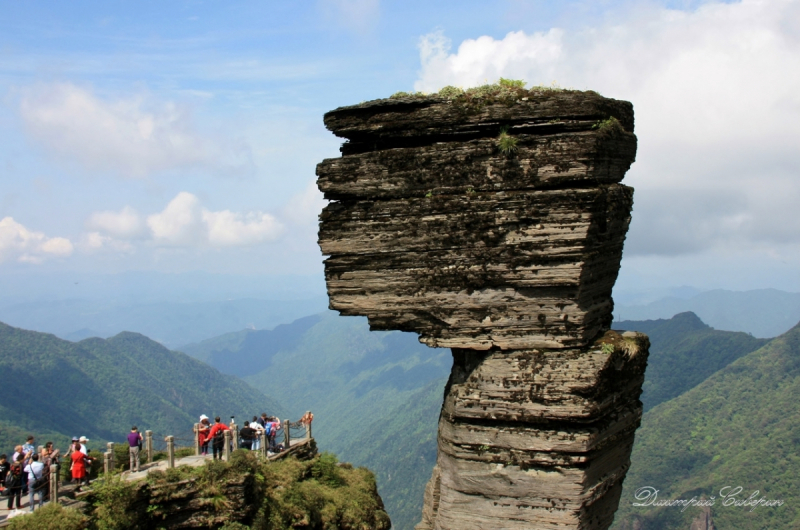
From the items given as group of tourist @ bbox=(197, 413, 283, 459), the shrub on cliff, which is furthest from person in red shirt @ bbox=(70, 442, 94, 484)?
group of tourist @ bbox=(197, 413, 283, 459)

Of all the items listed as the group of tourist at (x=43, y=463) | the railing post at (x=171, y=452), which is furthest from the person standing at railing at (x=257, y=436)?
the railing post at (x=171, y=452)

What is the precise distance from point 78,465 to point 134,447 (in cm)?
294

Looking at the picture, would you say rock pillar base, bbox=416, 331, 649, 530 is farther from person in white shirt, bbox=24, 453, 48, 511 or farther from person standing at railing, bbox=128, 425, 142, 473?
person standing at railing, bbox=128, 425, 142, 473

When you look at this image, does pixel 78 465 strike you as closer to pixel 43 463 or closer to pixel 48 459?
pixel 48 459

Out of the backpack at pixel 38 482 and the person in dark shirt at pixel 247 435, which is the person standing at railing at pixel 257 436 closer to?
the person in dark shirt at pixel 247 435

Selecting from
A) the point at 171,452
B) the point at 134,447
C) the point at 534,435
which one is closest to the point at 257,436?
the point at 171,452

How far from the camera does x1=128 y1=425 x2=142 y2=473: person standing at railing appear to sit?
2583 cm

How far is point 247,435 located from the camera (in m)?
30.3

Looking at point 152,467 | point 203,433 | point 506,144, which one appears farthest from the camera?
point 203,433

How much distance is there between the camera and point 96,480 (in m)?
23.5

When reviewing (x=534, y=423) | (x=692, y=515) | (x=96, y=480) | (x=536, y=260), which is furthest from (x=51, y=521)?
(x=692, y=515)

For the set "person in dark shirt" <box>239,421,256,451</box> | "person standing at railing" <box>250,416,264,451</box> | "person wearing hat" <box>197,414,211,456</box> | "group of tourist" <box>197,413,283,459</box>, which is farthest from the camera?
"person standing at railing" <box>250,416,264,451</box>

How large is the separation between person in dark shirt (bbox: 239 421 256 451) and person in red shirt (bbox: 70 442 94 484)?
7.61 m

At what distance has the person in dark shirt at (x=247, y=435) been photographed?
30.2m
